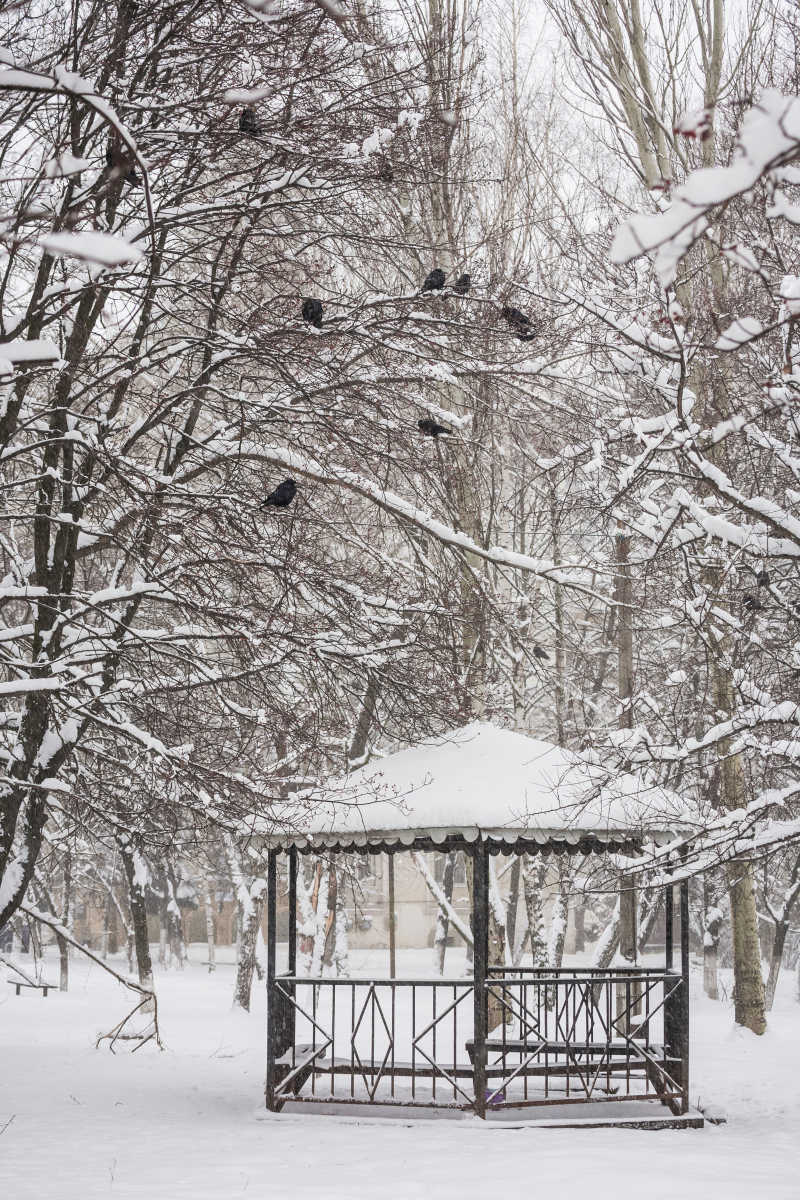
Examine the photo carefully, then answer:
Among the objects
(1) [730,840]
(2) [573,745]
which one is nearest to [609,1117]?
(1) [730,840]

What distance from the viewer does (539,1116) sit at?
33.3ft

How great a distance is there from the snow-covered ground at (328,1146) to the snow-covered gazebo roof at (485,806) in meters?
2.21

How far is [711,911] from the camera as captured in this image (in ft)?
86.4

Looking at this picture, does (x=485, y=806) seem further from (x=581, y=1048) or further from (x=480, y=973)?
(x=581, y=1048)

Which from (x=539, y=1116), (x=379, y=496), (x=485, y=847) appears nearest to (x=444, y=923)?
(x=539, y=1116)

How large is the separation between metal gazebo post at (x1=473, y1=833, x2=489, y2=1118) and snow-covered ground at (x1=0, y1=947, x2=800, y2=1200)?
0.98ft

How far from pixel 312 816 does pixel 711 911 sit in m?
18.4

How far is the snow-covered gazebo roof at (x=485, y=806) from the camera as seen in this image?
9.91m

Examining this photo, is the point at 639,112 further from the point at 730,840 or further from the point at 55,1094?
the point at 55,1094

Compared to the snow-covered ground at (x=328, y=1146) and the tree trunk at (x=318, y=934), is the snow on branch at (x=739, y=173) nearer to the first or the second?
the snow-covered ground at (x=328, y=1146)

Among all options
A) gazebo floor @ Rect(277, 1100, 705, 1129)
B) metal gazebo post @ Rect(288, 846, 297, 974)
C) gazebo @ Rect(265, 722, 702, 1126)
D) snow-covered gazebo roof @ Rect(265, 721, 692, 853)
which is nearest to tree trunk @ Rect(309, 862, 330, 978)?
metal gazebo post @ Rect(288, 846, 297, 974)

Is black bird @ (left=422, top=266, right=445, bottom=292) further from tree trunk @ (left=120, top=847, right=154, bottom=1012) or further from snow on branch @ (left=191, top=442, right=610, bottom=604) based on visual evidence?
tree trunk @ (left=120, top=847, right=154, bottom=1012)

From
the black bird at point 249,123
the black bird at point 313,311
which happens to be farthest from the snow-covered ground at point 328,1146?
the black bird at point 249,123

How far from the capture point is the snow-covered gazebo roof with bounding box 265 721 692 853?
32.5 ft
